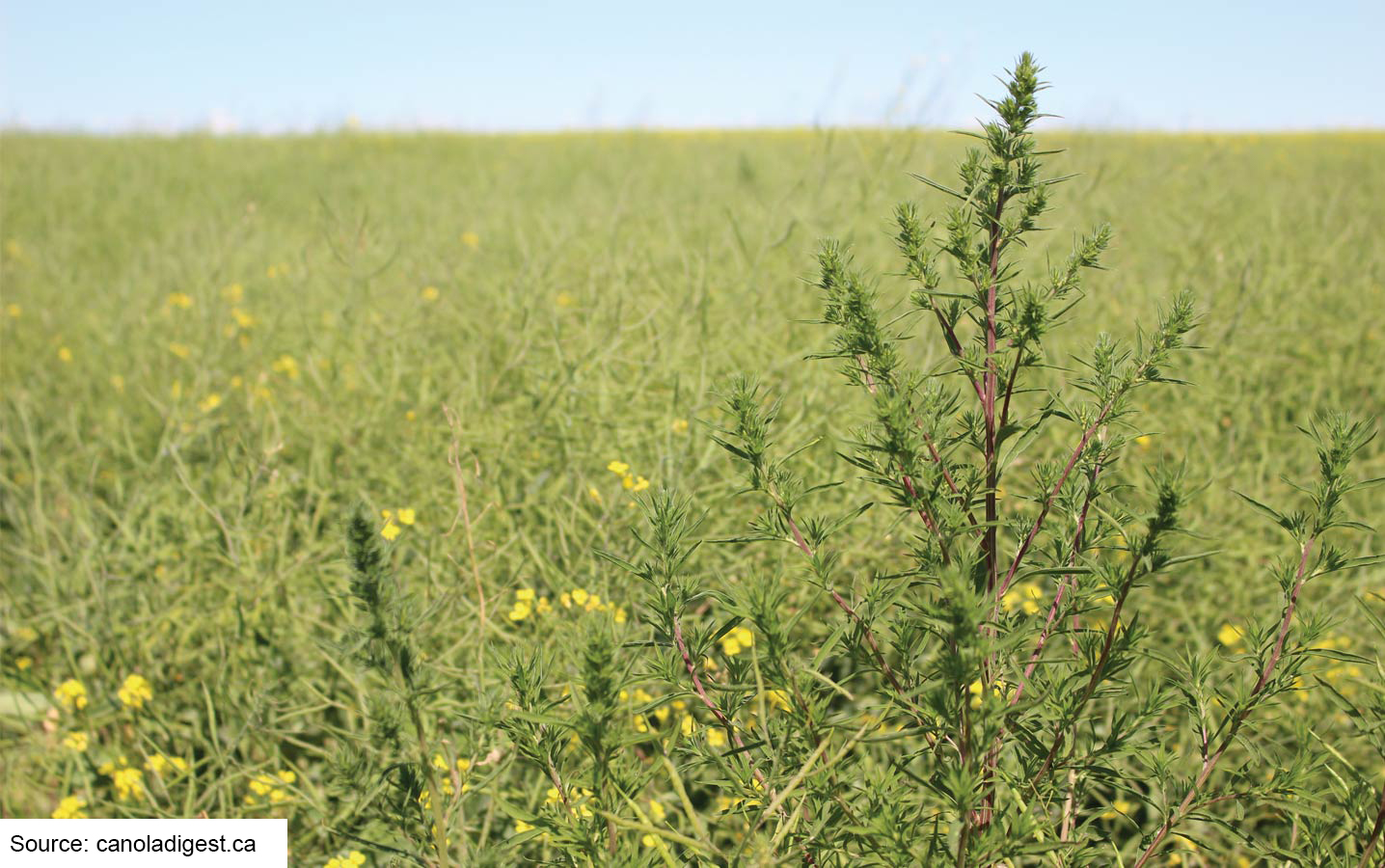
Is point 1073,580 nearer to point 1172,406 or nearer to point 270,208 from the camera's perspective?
point 1172,406

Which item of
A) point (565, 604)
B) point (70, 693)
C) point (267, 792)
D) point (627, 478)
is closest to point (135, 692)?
point (70, 693)

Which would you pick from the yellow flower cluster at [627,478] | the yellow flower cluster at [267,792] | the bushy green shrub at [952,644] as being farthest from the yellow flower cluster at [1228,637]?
the yellow flower cluster at [267,792]

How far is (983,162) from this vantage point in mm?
1130

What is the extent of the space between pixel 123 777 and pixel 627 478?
120cm

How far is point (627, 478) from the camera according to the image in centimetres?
220

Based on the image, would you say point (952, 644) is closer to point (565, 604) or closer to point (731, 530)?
point (565, 604)

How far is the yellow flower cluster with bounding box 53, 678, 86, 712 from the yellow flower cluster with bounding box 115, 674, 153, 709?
0.27 feet

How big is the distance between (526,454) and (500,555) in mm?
332

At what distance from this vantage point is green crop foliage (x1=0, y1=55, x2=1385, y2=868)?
3.47ft

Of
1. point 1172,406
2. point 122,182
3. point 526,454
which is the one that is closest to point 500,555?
point 526,454

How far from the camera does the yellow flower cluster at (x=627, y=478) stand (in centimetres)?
202

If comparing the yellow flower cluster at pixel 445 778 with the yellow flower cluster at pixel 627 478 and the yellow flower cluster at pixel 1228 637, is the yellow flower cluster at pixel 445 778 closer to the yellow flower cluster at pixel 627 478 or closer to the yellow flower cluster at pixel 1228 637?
the yellow flower cluster at pixel 627 478

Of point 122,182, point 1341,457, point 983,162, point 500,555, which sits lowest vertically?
point 500,555

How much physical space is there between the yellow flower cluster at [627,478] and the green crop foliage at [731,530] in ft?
0.11
